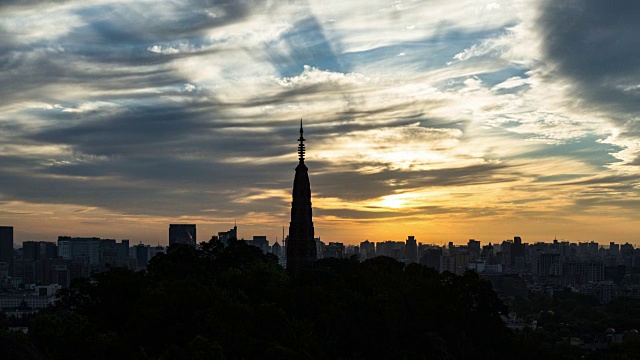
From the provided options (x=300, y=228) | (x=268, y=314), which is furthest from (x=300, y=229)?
(x=268, y=314)

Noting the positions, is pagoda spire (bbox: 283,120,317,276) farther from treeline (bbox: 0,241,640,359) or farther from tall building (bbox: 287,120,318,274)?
treeline (bbox: 0,241,640,359)

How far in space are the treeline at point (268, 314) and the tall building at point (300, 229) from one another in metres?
1.82

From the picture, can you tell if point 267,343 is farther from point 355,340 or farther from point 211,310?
point 355,340

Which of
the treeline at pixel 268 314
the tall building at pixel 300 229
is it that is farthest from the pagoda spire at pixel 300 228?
the treeline at pixel 268 314

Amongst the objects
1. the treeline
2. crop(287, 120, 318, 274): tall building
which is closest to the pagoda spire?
crop(287, 120, 318, 274): tall building

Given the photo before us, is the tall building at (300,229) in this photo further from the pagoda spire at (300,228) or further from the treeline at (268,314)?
the treeline at (268,314)

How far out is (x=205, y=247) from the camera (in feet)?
165

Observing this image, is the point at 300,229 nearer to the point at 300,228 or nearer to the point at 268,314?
the point at 300,228

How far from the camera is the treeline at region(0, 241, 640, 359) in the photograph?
104 ft

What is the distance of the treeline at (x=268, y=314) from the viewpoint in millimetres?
31641

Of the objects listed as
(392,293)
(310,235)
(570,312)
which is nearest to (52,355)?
(392,293)

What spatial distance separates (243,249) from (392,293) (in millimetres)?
10855

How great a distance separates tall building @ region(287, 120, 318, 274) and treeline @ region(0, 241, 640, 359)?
1817 mm

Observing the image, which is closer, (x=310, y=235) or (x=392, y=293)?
(x=392, y=293)
